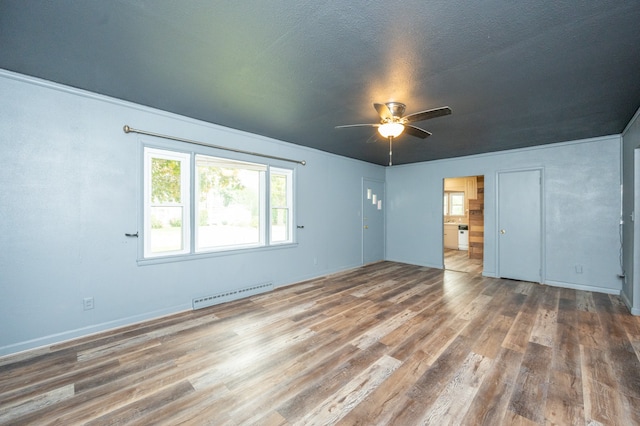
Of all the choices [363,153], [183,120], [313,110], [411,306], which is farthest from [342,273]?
[183,120]

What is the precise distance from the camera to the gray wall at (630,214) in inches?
134

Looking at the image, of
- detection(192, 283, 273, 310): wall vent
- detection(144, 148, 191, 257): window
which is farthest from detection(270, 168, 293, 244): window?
detection(144, 148, 191, 257): window

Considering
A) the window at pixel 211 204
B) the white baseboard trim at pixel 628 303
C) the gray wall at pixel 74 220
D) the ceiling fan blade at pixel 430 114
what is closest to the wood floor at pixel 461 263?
the white baseboard trim at pixel 628 303

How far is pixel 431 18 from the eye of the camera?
168 centimetres

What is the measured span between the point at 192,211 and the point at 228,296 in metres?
1.36

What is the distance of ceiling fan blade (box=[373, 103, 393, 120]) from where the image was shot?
8.68 ft

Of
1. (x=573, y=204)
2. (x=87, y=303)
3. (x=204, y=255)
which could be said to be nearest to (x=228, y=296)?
(x=204, y=255)

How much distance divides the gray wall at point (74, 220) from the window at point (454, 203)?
8.51 metres

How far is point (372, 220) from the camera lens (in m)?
6.80

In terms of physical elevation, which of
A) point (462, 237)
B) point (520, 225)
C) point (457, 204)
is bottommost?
point (462, 237)

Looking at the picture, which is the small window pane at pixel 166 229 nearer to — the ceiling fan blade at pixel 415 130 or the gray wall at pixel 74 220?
the gray wall at pixel 74 220

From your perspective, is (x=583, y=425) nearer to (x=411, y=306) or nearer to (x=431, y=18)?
(x=411, y=306)

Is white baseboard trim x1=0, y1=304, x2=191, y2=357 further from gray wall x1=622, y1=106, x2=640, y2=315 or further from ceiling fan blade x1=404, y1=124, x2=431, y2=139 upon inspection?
gray wall x1=622, y1=106, x2=640, y2=315

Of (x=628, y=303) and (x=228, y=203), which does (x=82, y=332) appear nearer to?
(x=228, y=203)
